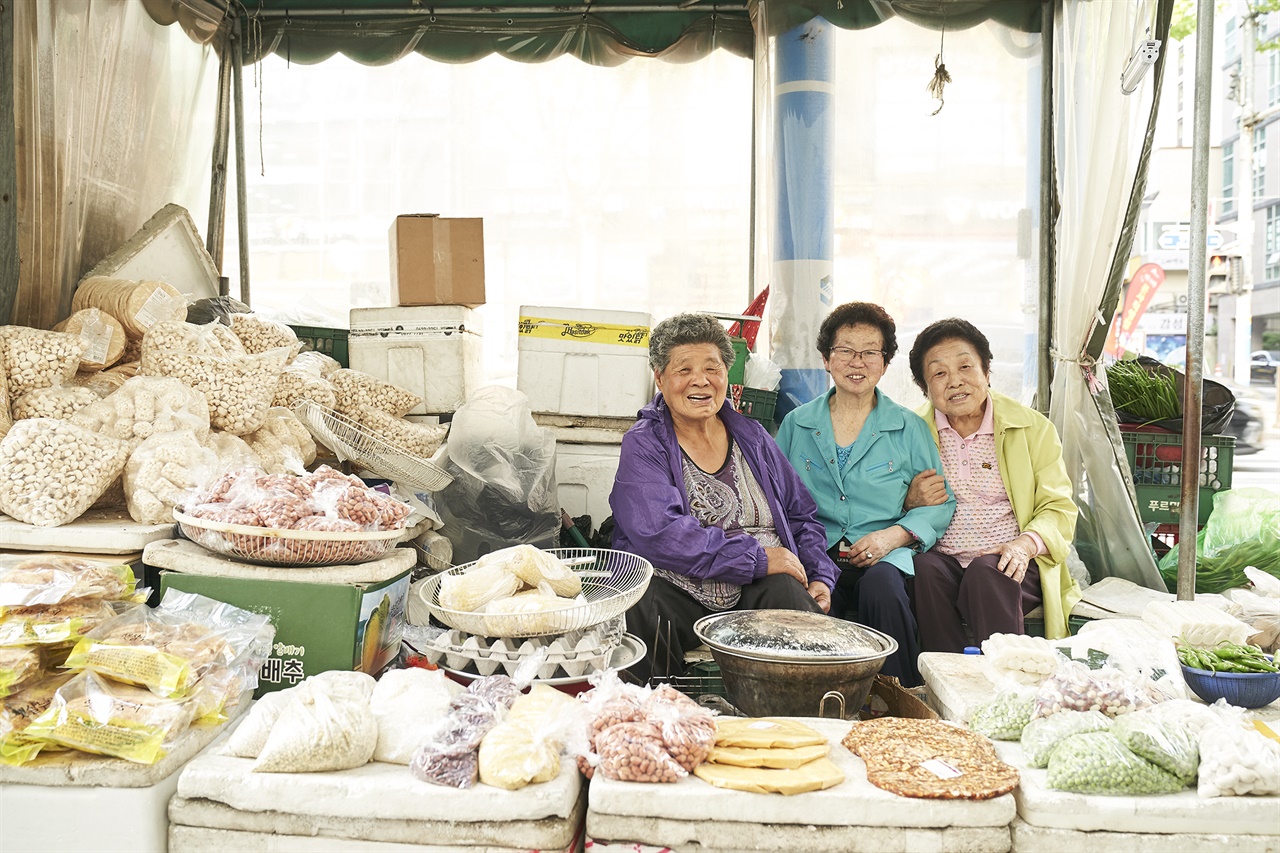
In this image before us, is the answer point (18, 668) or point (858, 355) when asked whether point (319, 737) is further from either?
point (858, 355)

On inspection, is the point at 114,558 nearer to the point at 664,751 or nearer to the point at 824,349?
the point at 664,751

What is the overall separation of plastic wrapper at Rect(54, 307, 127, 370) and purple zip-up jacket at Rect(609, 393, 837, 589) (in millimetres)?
1778

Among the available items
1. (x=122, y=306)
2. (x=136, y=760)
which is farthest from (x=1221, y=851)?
(x=122, y=306)

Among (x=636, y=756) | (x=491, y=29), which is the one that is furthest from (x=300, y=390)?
(x=491, y=29)

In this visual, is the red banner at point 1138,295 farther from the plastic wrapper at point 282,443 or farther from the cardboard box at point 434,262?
the plastic wrapper at point 282,443

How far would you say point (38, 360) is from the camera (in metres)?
2.90

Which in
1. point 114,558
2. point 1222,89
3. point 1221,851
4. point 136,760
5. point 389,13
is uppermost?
point 1222,89

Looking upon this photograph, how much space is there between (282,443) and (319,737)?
161cm

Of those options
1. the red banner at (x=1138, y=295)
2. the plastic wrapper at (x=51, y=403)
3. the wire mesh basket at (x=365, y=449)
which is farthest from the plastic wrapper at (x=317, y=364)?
the red banner at (x=1138, y=295)

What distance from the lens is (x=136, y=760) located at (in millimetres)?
1833

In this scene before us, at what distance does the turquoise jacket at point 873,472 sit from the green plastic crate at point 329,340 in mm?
2230

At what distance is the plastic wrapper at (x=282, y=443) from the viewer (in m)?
3.10

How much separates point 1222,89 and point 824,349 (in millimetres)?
24516

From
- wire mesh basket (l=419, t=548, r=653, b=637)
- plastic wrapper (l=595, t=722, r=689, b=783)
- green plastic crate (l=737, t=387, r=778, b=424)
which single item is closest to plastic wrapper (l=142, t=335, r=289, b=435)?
wire mesh basket (l=419, t=548, r=653, b=637)
